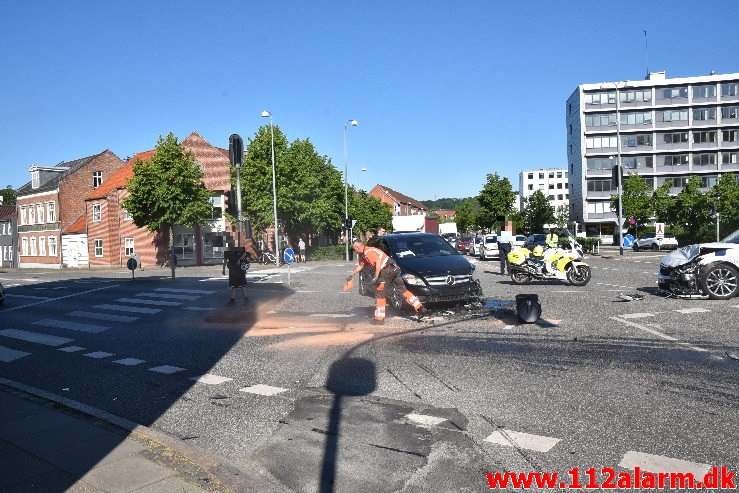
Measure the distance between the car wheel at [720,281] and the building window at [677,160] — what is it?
71.0 metres

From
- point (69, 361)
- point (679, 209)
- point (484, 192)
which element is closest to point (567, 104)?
point (484, 192)

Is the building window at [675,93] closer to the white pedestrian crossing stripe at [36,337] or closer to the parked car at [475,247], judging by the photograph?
the parked car at [475,247]

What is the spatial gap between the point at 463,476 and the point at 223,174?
4711cm

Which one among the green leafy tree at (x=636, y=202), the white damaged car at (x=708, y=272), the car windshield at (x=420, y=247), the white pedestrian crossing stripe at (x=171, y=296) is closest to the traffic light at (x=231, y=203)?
the white pedestrian crossing stripe at (x=171, y=296)

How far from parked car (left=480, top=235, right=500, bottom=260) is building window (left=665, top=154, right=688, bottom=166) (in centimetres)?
5094

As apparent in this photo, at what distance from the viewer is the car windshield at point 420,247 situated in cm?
1221

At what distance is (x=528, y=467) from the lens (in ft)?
12.8

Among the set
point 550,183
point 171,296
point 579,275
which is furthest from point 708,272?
point 550,183

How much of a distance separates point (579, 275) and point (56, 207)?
49.0 m

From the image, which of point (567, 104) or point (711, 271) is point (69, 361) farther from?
point (567, 104)

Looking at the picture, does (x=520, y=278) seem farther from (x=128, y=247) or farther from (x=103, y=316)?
(x=128, y=247)

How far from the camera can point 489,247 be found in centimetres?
3469

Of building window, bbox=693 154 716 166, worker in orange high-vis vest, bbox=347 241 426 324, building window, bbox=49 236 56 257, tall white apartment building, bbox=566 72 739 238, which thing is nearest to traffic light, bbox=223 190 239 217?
worker in orange high-vis vest, bbox=347 241 426 324

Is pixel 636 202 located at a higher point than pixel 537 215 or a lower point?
higher
